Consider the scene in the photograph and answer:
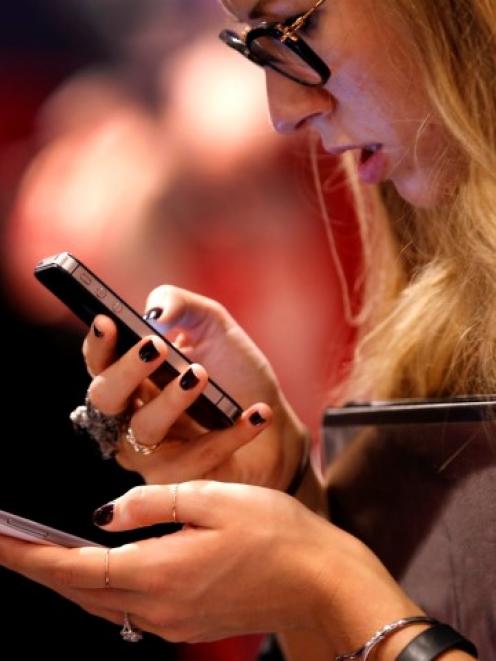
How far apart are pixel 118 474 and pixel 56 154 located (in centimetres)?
98

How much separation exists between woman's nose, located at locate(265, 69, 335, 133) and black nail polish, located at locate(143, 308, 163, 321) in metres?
0.25

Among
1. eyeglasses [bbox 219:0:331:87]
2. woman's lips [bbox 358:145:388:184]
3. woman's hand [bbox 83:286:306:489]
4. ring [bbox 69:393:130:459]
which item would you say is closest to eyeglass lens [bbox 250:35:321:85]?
eyeglasses [bbox 219:0:331:87]

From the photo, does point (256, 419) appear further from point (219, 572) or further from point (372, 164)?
point (372, 164)

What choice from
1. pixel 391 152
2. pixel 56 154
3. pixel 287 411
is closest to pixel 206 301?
pixel 287 411

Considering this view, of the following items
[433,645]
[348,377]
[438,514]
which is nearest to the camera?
[433,645]

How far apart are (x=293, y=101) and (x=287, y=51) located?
0.20 feet

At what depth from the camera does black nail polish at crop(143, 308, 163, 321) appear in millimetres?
1179

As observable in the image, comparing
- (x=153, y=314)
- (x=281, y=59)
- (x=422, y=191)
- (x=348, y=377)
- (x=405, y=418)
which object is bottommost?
(x=348, y=377)

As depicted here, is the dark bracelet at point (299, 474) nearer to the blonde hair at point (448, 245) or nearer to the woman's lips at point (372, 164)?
the blonde hair at point (448, 245)

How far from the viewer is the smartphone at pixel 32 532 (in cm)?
88

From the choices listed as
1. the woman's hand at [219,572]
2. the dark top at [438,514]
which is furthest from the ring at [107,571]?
the dark top at [438,514]

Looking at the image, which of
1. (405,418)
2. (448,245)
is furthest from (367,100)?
(405,418)

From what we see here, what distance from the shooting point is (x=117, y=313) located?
40.8 inches

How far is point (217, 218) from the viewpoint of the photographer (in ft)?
7.36
